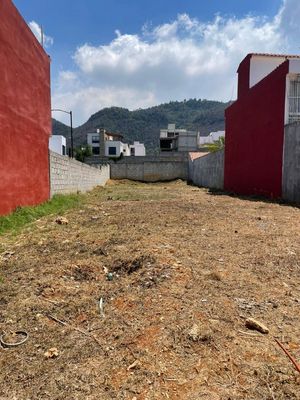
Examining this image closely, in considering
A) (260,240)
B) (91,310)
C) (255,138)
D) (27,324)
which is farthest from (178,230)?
(255,138)

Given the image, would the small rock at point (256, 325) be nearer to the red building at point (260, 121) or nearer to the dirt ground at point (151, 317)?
the dirt ground at point (151, 317)

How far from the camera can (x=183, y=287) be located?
330cm

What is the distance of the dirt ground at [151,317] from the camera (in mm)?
1985

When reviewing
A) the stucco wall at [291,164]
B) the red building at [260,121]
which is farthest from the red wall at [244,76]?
the stucco wall at [291,164]

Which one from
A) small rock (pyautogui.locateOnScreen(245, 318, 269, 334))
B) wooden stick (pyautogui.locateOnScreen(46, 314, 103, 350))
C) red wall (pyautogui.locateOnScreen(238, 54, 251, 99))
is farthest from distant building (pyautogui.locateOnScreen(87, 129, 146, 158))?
small rock (pyautogui.locateOnScreen(245, 318, 269, 334))

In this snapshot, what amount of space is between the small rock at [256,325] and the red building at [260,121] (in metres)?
10.1

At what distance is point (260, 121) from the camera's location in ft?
45.8

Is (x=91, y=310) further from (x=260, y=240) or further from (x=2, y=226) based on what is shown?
(x=2, y=226)

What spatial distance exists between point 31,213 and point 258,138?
10.1m

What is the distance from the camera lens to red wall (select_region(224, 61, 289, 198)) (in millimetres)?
12039

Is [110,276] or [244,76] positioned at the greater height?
[244,76]

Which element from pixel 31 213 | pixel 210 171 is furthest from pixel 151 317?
pixel 210 171

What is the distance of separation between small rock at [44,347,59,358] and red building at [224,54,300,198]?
11.0 metres

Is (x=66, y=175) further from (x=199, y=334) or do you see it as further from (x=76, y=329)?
(x=199, y=334)
